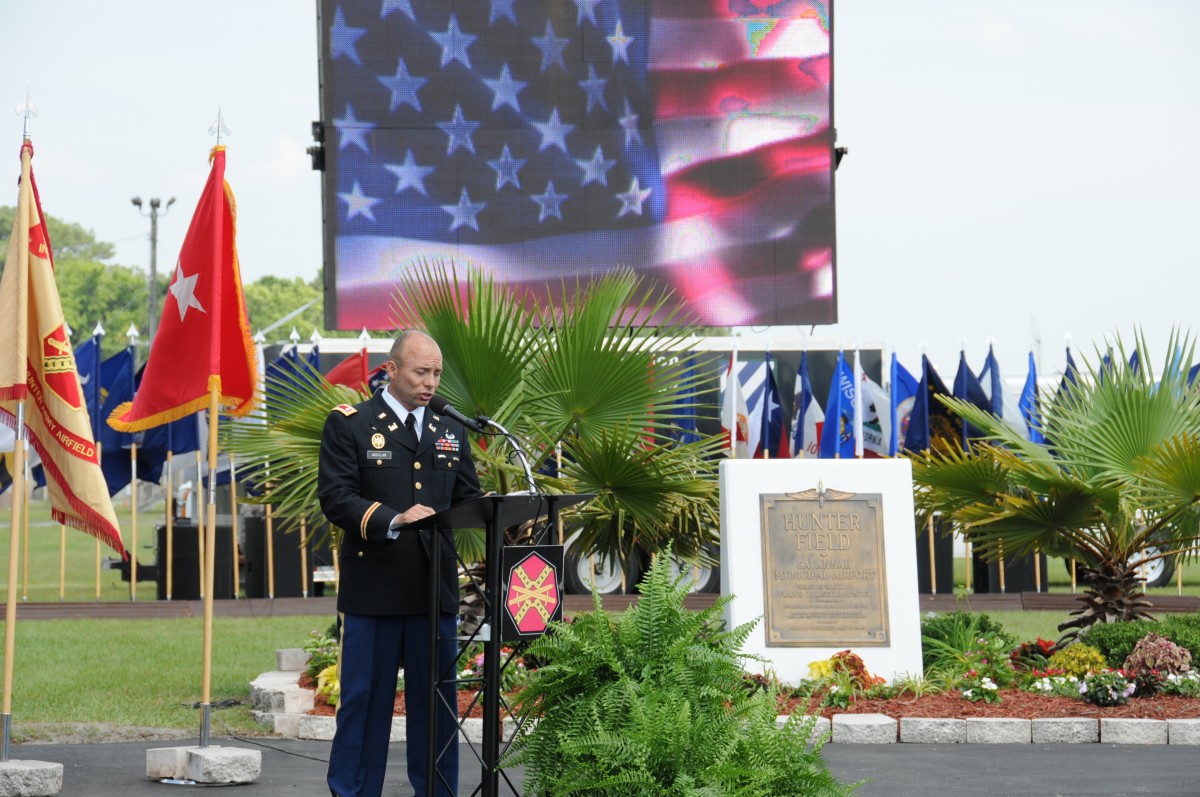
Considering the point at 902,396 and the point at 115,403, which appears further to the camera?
the point at 902,396

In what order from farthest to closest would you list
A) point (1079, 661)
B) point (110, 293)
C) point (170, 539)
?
point (110, 293)
point (170, 539)
point (1079, 661)

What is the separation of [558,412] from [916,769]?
3.06 m

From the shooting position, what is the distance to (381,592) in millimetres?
5430

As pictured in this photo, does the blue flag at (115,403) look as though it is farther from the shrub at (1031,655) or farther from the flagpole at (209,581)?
the shrub at (1031,655)

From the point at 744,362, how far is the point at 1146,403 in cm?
883

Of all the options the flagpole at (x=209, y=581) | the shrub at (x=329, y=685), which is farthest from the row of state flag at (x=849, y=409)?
the flagpole at (x=209, y=581)

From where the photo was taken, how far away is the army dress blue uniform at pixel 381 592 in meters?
5.40

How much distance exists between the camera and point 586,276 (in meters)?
14.7

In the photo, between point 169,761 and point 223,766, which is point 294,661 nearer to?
point 169,761

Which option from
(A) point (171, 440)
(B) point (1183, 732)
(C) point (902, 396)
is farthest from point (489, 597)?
(C) point (902, 396)

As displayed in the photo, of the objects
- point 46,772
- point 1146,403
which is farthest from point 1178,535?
point 46,772

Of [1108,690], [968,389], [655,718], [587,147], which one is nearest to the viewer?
[655,718]

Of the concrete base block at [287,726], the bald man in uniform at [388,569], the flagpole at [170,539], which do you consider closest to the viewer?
the bald man in uniform at [388,569]

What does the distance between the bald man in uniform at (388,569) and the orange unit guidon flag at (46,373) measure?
1.91 metres
